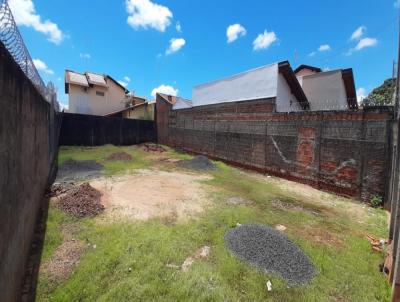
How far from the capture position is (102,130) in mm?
14695

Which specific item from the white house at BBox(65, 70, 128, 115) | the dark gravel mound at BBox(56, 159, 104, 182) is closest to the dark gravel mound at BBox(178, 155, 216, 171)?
the dark gravel mound at BBox(56, 159, 104, 182)

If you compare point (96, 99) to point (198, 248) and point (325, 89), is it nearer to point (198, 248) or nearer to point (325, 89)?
point (325, 89)

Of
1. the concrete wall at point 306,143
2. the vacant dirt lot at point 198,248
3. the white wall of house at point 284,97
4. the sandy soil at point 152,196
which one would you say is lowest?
the vacant dirt lot at point 198,248

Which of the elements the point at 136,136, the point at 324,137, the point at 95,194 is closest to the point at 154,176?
the point at 95,194

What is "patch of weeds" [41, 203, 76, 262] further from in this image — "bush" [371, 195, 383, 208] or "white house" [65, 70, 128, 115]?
"white house" [65, 70, 128, 115]

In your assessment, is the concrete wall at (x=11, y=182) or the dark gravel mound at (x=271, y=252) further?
the dark gravel mound at (x=271, y=252)

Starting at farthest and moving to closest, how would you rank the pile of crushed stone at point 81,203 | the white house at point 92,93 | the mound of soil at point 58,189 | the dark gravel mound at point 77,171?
the white house at point 92,93 < the dark gravel mound at point 77,171 < the mound of soil at point 58,189 < the pile of crushed stone at point 81,203

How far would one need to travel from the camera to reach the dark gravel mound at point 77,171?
22.1ft

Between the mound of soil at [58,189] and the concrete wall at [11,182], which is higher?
the concrete wall at [11,182]

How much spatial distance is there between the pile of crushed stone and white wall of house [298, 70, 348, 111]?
35.0ft

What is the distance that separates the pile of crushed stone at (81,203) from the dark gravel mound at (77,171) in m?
1.73

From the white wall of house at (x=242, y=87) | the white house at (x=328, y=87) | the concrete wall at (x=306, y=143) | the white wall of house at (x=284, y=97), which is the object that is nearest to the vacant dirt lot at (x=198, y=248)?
the concrete wall at (x=306, y=143)

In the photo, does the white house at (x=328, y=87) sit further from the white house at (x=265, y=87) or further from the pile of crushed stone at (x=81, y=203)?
the pile of crushed stone at (x=81, y=203)

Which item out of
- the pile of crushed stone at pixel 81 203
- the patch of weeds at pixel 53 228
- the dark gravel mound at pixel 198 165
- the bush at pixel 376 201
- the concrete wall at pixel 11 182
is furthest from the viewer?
the dark gravel mound at pixel 198 165
